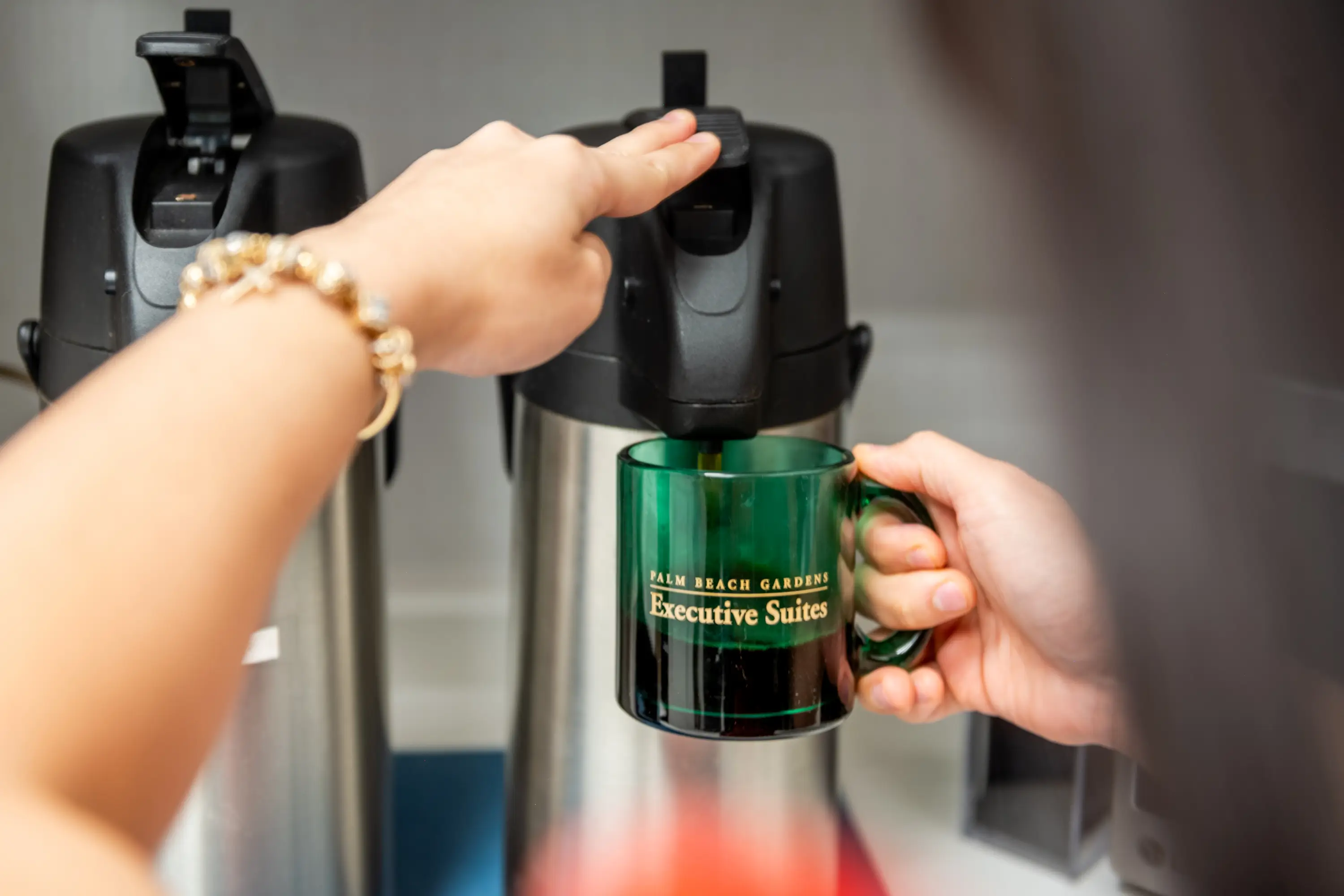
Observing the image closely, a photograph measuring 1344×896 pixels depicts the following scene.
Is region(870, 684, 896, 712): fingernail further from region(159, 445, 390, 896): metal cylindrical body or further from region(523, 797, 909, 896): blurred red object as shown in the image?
region(159, 445, 390, 896): metal cylindrical body

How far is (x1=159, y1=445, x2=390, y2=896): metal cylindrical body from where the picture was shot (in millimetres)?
612

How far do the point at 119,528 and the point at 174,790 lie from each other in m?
0.05

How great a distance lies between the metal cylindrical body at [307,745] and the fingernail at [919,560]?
0.94 ft

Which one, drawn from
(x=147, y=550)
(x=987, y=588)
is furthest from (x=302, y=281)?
(x=987, y=588)

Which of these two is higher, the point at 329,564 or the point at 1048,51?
the point at 1048,51

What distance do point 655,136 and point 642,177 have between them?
0.04 meters

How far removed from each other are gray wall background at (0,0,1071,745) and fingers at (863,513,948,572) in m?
0.27

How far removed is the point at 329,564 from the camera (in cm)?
64

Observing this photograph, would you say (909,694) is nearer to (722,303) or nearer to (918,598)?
(918,598)

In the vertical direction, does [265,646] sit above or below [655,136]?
below

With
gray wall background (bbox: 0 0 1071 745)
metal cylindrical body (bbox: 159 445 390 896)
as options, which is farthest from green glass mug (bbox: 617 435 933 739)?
gray wall background (bbox: 0 0 1071 745)

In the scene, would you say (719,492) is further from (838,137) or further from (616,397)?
(838,137)

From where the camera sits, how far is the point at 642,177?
0.48 meters

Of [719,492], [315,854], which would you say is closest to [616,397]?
[719,492]
